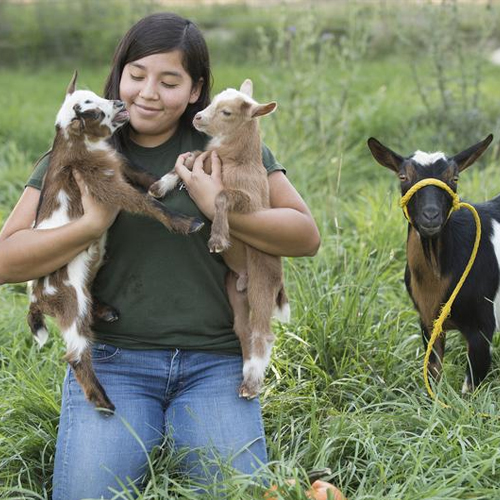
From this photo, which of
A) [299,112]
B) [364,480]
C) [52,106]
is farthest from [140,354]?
[52,106]

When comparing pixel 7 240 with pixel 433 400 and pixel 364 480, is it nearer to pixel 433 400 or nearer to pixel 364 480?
pixel 364 480

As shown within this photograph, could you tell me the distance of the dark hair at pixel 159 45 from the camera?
2.90m

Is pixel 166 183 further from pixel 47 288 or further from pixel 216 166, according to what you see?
pixel 47 288

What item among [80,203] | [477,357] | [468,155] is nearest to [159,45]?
[80,203]

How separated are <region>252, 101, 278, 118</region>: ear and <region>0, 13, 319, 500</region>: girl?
247 mm

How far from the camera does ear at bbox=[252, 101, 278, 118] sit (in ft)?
9.44

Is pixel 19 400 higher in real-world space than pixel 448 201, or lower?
lower

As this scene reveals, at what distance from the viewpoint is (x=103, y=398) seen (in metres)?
2.73

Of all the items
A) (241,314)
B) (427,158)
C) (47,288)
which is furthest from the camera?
(427,158)

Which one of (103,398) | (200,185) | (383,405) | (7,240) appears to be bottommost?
(383,405)

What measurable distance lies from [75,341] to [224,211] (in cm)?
64

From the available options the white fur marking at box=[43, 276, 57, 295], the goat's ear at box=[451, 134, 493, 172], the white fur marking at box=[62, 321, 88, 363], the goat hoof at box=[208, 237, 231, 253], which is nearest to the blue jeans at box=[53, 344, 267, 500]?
the white fur marking at box=[62, 321, 88, 363]

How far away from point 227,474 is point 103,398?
46 centimetres

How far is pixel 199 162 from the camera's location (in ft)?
9.61
